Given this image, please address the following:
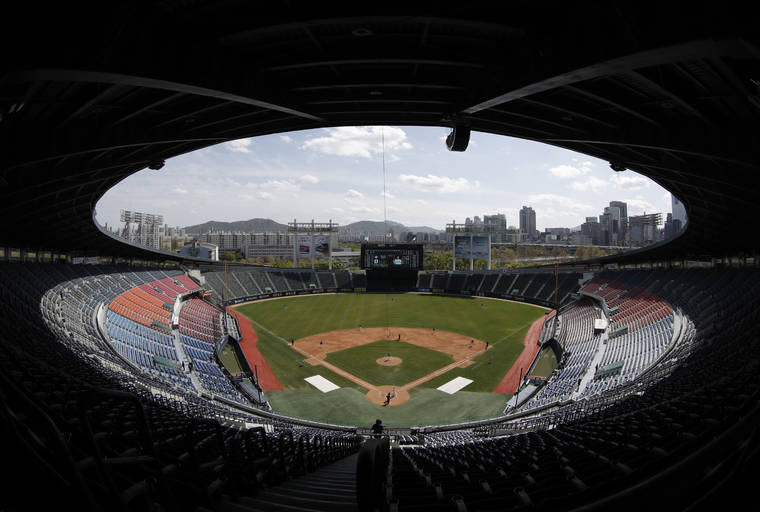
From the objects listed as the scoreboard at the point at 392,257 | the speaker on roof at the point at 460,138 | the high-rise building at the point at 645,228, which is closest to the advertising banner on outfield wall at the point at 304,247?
the scoreboard at the point at 392,257

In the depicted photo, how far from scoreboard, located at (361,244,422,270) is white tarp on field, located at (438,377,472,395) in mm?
40660

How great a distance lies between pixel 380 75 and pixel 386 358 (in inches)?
1124

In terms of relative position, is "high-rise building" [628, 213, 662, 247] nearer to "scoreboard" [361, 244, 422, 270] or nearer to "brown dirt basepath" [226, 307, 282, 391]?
"scoreboard" [361, 244, 422, 270]

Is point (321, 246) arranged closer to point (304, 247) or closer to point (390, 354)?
point (304, 247)

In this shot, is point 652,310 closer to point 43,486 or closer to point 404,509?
point 404,509

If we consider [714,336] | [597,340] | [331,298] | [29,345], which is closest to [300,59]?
[29,345]

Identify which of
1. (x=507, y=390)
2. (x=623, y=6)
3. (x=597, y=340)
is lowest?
(x=507, y=390)

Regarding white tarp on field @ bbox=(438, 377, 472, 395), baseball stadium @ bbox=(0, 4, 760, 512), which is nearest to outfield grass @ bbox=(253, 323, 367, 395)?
baseball stadium @ bbox=(0, 4, 760, 512)

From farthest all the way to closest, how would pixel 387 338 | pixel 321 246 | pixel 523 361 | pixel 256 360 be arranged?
pixel 321 246
pixel 387 338
pixel 256 360
pixel 523 361

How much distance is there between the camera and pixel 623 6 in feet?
18.3

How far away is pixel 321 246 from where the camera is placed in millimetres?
81188

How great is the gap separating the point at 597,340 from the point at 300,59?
33258 millimetres

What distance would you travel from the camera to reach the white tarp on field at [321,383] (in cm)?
2742

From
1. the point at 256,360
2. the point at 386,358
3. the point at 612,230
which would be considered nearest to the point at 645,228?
the point at 612,230
